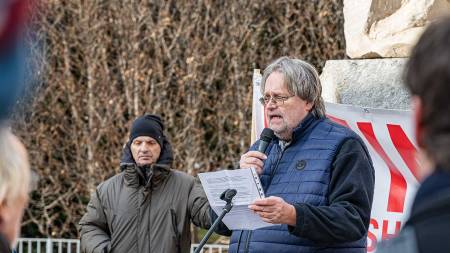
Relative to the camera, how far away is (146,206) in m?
6.36

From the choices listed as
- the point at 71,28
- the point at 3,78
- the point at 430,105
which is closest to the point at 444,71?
the point at 430,105

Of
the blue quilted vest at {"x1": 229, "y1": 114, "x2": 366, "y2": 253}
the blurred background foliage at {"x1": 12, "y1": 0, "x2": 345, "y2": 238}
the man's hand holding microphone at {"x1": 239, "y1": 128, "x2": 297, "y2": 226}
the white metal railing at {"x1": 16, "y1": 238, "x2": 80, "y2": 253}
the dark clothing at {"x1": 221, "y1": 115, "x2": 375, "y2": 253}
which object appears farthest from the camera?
the blurred background foliage at {"x1": 12, "y1": 0, "x2": 345, "y2": 238}

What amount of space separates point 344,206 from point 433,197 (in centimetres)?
239

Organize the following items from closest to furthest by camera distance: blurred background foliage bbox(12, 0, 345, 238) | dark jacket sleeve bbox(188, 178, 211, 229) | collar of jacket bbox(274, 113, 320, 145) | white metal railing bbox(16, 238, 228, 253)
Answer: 1. collar of jacket bbox(274, 113, 320, 145)
2. dark jacket sleeve bbox(188, 178, 211, 229)
3. white metal railing bbox(16, 238, 228, 253)
4. blurred background foliage bbox(12, 0, 345, 238)

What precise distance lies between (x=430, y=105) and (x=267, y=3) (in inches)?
424

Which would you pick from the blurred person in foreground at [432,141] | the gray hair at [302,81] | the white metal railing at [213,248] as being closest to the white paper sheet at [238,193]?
the gray hair at [302,81]

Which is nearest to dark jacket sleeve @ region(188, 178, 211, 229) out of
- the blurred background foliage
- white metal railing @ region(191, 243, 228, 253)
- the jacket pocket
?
the jacket pocket

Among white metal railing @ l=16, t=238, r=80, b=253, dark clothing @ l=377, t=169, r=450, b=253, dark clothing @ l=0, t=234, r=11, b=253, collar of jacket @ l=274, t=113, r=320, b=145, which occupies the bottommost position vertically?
white metal railing @ l=16, t=238, r=80, b=253

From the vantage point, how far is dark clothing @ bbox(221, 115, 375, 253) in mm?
4227

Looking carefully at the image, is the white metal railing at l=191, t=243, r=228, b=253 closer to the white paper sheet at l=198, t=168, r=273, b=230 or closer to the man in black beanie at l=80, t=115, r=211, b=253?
the man in black beanie at l=80, t=115, r=211, b=253

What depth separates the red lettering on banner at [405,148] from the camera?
5410mm

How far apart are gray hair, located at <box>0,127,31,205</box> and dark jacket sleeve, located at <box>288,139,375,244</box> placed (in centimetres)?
216

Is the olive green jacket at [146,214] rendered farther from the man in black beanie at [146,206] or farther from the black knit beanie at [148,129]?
the black knit beanie at [148,129]

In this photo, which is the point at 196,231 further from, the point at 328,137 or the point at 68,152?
the point at 328,137
